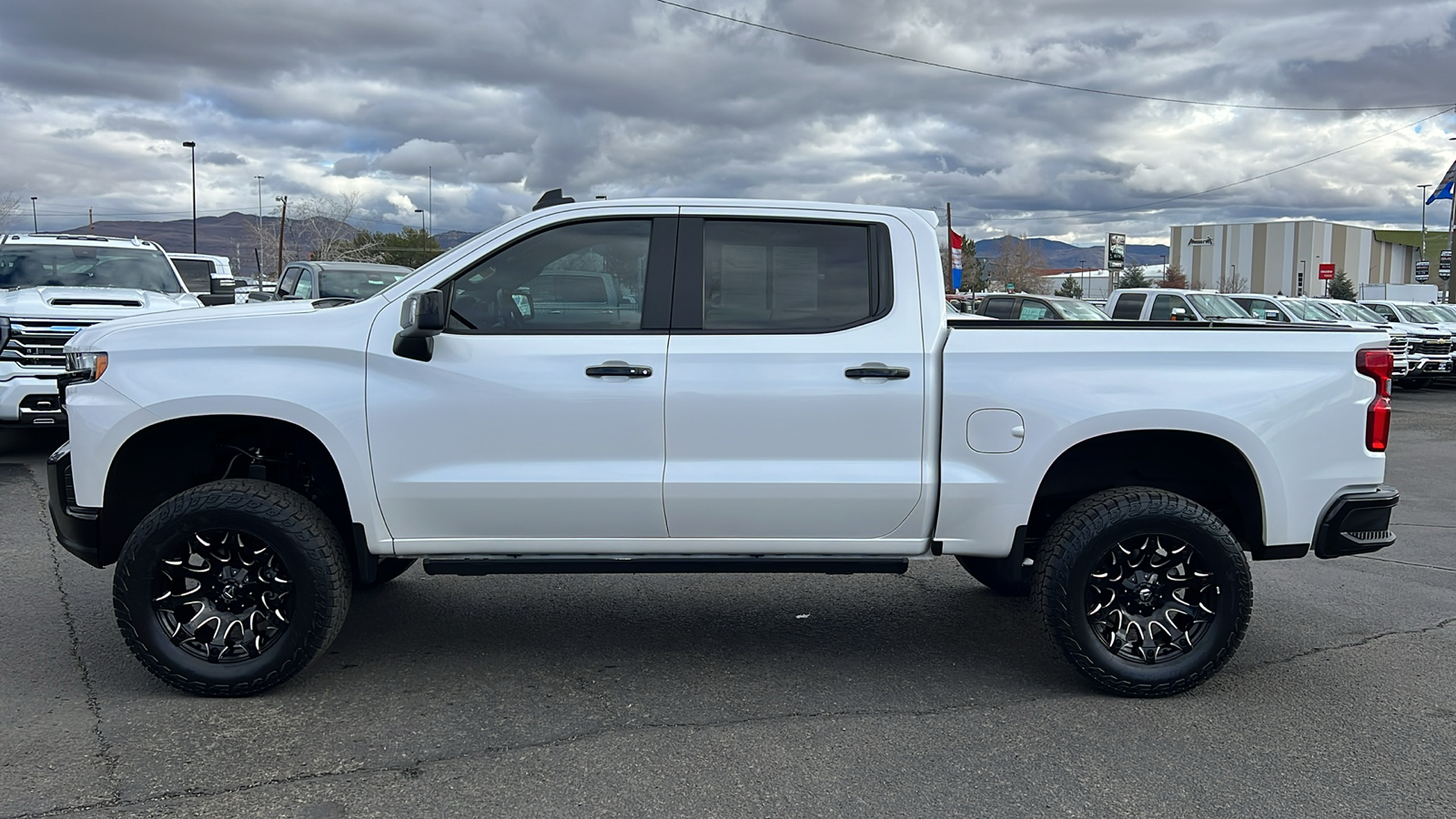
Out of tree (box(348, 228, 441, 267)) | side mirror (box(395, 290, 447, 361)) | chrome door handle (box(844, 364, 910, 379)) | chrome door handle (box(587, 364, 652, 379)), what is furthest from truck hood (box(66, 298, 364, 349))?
tree (box(348, 228, 441, 267))

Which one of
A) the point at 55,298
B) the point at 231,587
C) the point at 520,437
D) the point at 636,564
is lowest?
the point at 231,587

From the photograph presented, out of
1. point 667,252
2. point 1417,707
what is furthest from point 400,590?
point 1417,707

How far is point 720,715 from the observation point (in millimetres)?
4297

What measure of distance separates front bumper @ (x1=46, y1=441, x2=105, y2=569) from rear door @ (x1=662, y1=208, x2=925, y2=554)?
230 centimetres

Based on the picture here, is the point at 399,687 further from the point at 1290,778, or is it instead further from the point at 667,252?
the point at 1290,778

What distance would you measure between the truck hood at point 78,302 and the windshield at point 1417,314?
24.6 meters

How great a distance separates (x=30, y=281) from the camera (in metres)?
11.4

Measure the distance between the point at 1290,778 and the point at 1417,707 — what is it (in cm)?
110

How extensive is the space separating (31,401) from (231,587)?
22.6 feet

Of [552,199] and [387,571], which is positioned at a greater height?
[552,199]

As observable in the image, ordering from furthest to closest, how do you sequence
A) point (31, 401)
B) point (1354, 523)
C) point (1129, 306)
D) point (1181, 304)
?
point (1129, 306)
point (1181, 304)
point (31, 401)
point (1354, 523)

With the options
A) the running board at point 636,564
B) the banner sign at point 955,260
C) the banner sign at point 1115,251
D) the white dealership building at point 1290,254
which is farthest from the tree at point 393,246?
the white dealership building at point 1290,254

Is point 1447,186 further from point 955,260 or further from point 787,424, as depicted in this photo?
point 787,424

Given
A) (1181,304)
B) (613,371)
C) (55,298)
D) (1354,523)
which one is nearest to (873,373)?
(613,371)
